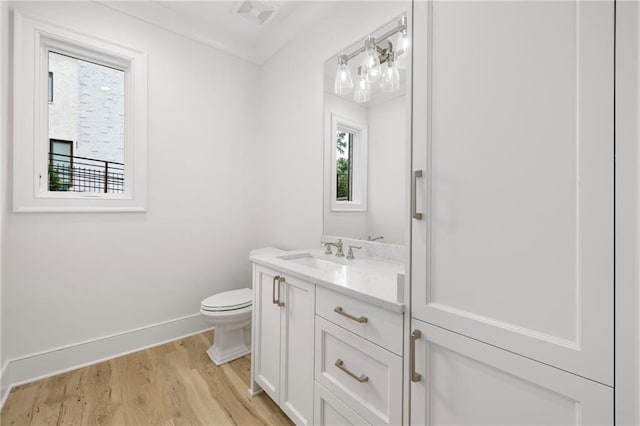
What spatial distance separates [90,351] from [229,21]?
115 inches

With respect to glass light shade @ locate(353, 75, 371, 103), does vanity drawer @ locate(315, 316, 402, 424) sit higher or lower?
lower

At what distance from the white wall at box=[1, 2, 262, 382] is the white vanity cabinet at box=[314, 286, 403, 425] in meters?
1.74

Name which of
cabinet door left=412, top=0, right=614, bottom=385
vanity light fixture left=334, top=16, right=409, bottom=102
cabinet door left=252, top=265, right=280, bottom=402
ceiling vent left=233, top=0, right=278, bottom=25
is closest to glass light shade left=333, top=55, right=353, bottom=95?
vanity light fixture left=334, top=16, right=409, bottom=102

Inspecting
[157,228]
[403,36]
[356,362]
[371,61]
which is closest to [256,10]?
[371,61]

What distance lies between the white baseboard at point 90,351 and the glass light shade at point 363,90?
2.02 meters

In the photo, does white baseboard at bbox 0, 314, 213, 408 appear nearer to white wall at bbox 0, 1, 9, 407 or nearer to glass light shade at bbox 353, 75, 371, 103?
white wall at bbox 0, 1, 9, 407

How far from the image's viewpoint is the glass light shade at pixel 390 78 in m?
1.71

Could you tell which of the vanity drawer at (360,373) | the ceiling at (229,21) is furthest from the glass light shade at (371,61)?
the vanity drawer at (360,373)

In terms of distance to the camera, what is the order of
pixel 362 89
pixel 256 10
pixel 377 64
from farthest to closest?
pixel 256 10, pixel 362 89, pixel 377 64

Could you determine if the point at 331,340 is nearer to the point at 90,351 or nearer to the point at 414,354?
the point at 414,354

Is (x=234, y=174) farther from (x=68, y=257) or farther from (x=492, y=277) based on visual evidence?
(x=492, y=277)

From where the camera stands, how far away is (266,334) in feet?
5.45

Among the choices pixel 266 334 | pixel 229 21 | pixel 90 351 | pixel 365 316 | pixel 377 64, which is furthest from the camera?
pixel 229 21

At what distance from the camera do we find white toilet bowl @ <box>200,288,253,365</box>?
209cm
